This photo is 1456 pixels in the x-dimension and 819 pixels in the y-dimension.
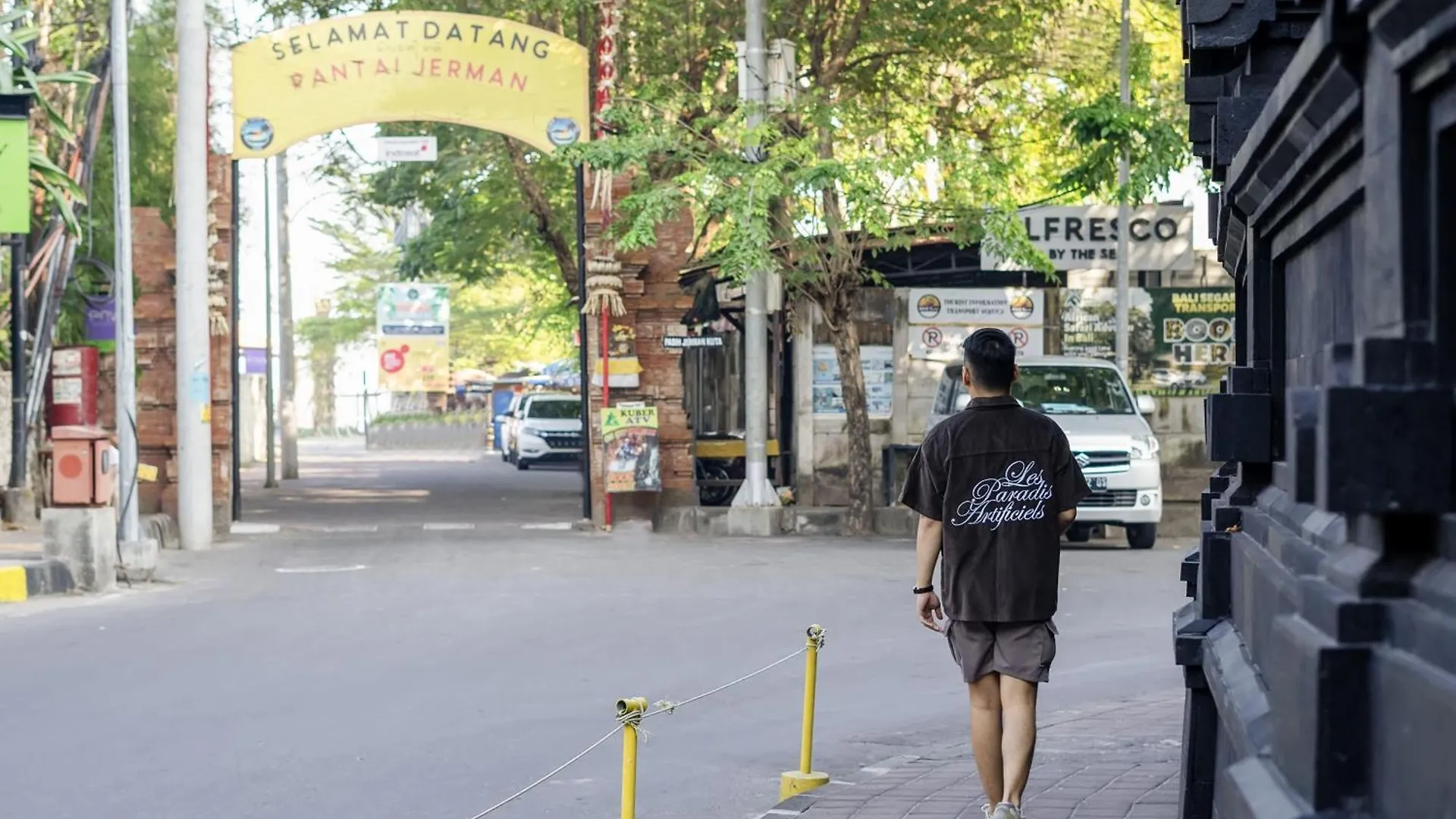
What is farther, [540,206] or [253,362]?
[253,362]

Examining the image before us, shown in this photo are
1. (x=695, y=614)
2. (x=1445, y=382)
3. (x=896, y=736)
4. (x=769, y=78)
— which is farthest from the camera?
(x=769, y=78)

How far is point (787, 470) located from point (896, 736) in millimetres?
17273

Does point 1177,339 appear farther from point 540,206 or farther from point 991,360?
point 991,360

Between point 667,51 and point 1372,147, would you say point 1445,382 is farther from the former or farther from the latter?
point 667,51

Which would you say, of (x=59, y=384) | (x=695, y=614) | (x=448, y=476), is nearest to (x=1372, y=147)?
(x=695, y=614)

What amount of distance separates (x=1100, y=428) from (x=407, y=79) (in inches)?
371

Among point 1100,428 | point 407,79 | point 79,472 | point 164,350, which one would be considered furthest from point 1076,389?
point 164,350

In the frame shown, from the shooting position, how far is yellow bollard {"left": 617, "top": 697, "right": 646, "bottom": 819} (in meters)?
5.04

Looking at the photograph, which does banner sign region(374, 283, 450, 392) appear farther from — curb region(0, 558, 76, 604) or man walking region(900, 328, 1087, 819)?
man walking region(900, 328, 1087, 819)

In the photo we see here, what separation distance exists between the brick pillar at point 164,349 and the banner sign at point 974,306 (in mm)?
8646

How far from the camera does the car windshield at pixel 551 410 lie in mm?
47312

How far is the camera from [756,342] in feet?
76.4

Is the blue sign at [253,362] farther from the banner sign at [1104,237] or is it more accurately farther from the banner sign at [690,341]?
the banner sign at [1104,237]

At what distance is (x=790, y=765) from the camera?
856 centimetres
